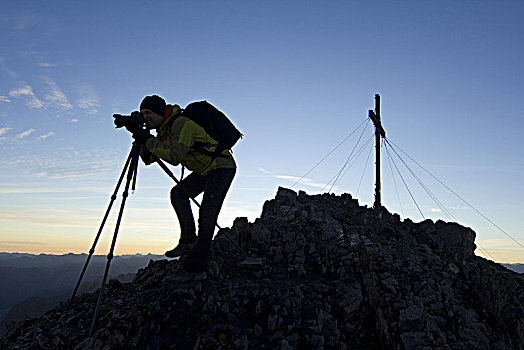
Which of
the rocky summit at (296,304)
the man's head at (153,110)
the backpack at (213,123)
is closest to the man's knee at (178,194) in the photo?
the backpack at (213,123)

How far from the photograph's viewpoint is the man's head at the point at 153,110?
22.9 feet

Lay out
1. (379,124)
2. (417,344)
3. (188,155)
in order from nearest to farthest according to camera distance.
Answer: (417,344) → (188,155) → (379,124)

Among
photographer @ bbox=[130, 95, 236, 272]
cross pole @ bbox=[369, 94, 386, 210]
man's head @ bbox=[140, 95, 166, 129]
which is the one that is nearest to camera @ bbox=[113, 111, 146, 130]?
photographer @ bbox=[130, 95, 236, 272]

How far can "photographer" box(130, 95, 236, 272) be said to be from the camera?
667 cm

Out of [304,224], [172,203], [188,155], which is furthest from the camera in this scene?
[304,224]

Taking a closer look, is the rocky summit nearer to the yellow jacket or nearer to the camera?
the yellow jacket

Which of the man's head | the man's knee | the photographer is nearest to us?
the photographer

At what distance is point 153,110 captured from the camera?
700 cm

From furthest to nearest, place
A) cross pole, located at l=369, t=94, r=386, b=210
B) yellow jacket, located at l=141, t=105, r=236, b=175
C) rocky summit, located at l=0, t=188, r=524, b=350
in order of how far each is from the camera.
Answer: cross pole, located at l=369, t=94, r=386, b=210 < yellow jacket, located at l=141, t=105, r=236, b=175 < rocky summit, located at l=0, t=188, r=524, b=350

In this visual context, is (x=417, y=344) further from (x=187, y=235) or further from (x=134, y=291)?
(x=134, y=291)

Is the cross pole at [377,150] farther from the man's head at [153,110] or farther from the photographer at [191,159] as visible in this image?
the man's head at [153,110]

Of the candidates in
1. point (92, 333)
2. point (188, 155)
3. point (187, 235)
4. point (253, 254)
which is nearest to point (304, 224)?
point (253, 254)

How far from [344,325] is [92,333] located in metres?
4.89

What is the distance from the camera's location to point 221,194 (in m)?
7.36
